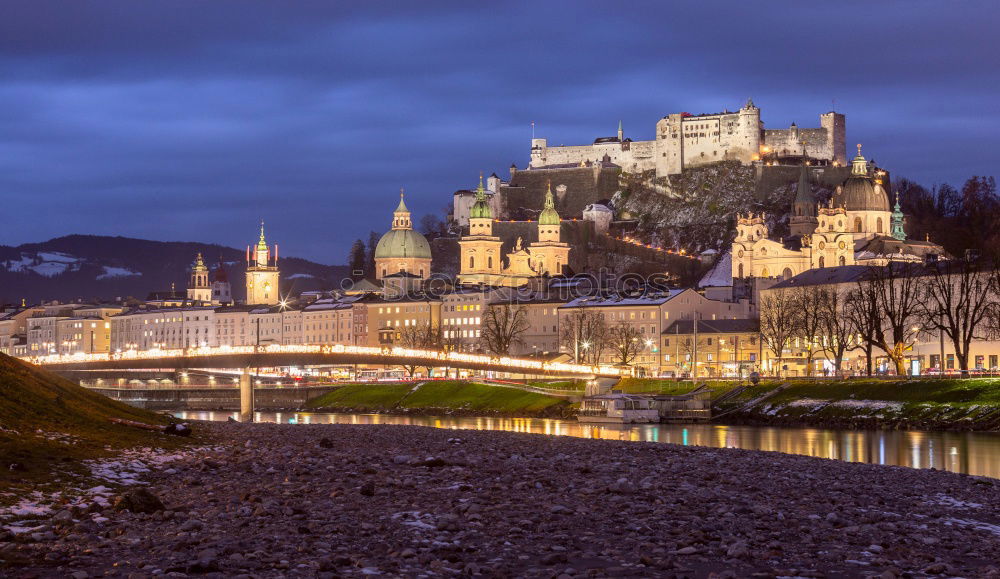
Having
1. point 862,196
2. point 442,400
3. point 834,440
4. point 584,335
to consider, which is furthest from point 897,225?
point 834,440

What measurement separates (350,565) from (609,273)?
174 meters

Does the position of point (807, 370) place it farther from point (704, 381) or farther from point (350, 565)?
point (350, 565)

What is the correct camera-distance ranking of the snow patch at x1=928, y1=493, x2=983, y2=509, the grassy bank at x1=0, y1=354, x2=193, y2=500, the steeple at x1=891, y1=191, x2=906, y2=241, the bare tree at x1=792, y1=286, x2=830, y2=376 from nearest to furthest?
the grassy bank at x1=0, y1=354, x2=193, y2=500 < the snow patch at x1=928, y1=493, x2=983, y2=509 < the bare tree at x1=792, y1=286, x2=830, y2=376 < the steeple at x1=891, y1=191, x2=906, y2=241

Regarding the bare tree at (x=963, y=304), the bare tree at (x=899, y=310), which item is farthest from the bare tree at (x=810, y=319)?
the bare tree at (x=963, y=304)

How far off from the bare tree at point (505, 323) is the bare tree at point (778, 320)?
25603mm

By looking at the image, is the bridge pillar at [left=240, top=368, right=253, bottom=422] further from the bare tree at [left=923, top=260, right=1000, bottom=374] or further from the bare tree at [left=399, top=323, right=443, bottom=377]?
the bare tree at [left=399, top=323, right=443, bottom=377]

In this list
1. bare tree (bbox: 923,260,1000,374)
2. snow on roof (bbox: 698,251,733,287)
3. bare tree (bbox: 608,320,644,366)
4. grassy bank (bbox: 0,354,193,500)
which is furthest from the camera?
snow on roof (bbox: 698,251,733,287)

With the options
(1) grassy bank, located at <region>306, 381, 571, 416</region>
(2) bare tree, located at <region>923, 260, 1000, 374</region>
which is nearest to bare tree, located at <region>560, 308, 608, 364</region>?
(1) grassy bank, located at <region>306, 381, 571, 416</region>

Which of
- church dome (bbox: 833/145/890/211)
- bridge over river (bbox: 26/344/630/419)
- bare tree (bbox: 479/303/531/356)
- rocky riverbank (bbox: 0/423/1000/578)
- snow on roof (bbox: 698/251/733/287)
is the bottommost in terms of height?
rocky riverbank (bbox: 0/423/1000/578)

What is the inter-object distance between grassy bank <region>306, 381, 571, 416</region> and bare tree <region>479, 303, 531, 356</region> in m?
35.2

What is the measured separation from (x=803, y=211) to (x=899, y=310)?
9394 cm

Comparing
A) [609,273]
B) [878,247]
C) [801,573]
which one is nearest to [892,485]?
[801,573]

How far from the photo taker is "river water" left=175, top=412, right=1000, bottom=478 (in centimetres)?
4362

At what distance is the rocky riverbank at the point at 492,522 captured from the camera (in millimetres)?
17391
